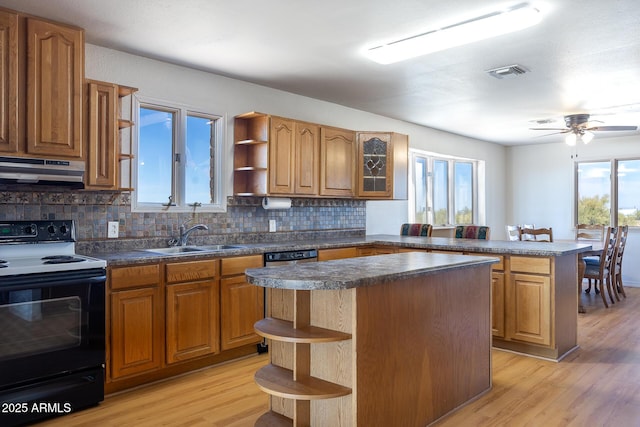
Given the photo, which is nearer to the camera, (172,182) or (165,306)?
(165,306)

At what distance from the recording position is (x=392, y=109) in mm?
5535


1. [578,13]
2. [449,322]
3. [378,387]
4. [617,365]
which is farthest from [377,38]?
[617,365]

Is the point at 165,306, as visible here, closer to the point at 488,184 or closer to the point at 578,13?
the point at 578,13

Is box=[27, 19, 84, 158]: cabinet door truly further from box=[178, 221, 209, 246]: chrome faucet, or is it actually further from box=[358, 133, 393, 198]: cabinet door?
box=[358, 133, 393, 198]: cabinet door

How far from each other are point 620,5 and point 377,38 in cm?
144

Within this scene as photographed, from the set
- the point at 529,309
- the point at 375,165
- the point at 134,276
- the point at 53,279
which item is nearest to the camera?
the point at 53,279

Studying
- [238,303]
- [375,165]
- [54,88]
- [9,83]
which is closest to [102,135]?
[54,88]

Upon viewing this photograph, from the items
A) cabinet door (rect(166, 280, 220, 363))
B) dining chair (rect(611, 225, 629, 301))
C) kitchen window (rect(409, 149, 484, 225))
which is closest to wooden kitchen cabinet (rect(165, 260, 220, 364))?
cabinet door (rect(166, 280, 220, 363))

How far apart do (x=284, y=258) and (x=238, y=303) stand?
A: 549 mm

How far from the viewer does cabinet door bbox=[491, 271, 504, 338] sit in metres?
3.82

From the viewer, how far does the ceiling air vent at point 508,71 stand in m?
3.85

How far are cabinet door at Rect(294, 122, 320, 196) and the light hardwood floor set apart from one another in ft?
5.33

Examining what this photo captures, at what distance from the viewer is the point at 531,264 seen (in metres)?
3.65

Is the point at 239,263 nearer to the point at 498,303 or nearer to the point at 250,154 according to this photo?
the point at 250,154
